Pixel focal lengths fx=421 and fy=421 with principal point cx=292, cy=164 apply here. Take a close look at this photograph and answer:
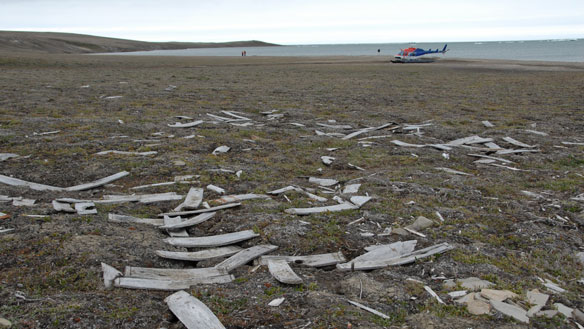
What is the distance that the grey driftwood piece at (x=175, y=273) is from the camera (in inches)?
156

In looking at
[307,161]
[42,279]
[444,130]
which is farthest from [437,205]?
[444,130]

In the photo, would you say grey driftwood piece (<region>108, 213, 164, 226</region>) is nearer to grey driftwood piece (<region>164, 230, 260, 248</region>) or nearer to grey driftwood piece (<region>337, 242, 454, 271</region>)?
grey driftwood piece (<region>164, 230, 260, 248</region>)

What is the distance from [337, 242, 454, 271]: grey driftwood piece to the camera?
14.3ft

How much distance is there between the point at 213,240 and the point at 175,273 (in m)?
0.80

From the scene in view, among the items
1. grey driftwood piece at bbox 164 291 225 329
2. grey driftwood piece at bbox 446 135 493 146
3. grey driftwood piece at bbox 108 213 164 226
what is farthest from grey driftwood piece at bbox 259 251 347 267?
grey driftwood piece at bbox 446 135 493 146

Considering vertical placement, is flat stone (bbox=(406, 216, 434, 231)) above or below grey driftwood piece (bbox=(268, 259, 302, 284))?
above

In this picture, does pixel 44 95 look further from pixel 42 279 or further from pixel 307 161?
pixel 42 279

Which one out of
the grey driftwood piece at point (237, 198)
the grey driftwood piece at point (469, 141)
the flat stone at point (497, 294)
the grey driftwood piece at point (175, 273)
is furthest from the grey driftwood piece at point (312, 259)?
the grey driftwood piece at point (469, 141)

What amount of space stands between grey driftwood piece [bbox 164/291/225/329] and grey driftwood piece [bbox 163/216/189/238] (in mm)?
1386

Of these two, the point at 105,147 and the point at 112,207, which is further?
the point at 105,147

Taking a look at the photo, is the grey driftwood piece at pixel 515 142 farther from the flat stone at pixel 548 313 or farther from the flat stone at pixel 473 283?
the flat stone at pixel 548 313

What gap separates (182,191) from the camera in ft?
21.2

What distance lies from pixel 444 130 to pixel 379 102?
517 centimetres

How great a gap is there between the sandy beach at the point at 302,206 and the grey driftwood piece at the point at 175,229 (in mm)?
94
